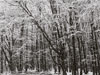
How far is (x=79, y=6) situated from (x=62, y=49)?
388cm

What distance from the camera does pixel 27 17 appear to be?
11.6 m

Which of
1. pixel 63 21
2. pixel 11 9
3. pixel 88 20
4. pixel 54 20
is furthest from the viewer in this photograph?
pixel 88 20

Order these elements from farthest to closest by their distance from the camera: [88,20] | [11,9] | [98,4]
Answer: [88,20] < [11,9] < [98,4]

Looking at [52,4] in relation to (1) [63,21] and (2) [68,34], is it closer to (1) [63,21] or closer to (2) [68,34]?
(1) [63,21]

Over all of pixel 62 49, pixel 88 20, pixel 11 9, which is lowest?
pixel 62 49

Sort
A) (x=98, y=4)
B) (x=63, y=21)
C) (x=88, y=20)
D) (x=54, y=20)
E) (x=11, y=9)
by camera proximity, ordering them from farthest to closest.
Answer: (x=88, y=20) < (x=11, y=9) < (x=63, y=21) < (x=54, y=20) < (x=98, y=4)

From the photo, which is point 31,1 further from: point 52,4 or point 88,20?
point 88,20

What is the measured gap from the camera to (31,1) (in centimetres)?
1210

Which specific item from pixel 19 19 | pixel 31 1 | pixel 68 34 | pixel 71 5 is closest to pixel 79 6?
pixel 71 5

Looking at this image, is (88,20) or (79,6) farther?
(88,20)

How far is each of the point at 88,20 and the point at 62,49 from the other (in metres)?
8.21

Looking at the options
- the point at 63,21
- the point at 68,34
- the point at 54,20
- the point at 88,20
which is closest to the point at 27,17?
the point at 54,20

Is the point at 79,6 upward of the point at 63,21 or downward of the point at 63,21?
upward

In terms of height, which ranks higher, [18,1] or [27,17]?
[18,1]
